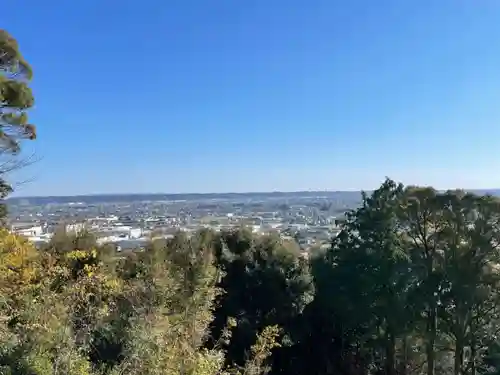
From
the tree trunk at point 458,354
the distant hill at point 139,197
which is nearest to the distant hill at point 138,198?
the distant hill at point 139,197

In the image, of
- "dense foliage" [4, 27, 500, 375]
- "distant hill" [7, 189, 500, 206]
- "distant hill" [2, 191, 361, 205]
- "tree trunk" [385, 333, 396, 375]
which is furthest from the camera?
"distant hill" [2, 191, 361, 205]

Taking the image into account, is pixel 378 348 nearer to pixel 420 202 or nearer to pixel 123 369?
pixel 420 202

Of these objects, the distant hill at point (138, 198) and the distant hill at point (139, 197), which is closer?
the distant hill at point (138, 198)

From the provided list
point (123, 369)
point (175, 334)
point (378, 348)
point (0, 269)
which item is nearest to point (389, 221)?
point (378, 348)

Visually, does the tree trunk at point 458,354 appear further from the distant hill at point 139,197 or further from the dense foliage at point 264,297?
the distant hill at point 139,197

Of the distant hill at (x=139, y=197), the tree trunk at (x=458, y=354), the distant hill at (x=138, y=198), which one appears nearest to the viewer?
the tree trunk at (x=458, y=354)

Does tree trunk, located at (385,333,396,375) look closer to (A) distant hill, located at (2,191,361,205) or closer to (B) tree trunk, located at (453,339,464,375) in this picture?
(B) tree trunk, located at (453,339,464,375)

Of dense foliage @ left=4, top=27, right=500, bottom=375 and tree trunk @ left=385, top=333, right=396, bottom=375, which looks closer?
dense foliage @ left=4, top=27, right=500, bottom=375

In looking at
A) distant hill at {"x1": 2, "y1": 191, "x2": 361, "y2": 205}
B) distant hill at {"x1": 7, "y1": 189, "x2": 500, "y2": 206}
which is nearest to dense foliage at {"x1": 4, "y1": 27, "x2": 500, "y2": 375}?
distant hill at {"x1": 7, "y1": 189, "x2": 500, "y2": 206}

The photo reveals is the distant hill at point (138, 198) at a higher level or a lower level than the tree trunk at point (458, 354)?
higher

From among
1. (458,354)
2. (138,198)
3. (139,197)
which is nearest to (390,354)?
(458,354)

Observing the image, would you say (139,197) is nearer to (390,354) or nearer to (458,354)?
(390,354)
